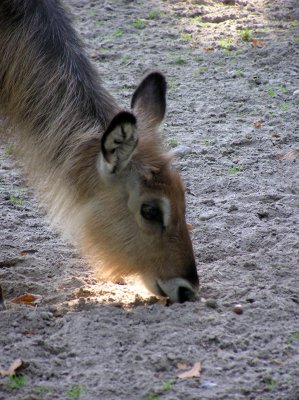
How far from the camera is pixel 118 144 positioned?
564cm

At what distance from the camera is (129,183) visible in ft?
19.2

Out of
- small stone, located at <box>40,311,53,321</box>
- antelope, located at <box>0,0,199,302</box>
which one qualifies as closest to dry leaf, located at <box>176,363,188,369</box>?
antelope, located at <box>0,0,199,302</box>

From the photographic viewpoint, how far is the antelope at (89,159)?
19.1 ft

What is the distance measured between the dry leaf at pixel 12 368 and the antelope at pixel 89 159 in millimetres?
1295

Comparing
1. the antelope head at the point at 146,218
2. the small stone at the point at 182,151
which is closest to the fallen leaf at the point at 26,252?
the antelope head at the point at 146,218

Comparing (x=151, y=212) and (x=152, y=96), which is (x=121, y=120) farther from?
(x=152, y=96)

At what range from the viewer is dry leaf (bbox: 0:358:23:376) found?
16.1ft

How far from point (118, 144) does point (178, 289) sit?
1172 millimetres

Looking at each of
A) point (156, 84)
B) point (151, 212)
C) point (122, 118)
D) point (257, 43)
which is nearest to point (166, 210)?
point (151, 212)

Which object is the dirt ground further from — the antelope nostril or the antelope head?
the antelope head

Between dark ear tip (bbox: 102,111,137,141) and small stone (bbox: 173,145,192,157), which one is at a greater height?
dark ear tip (bbox: 102,111,137,141)

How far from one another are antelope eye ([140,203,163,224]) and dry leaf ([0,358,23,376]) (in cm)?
147

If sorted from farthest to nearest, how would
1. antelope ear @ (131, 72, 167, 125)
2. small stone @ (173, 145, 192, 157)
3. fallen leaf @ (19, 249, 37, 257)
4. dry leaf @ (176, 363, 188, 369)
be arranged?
small stone @ (173, 145, 192, 157) < fallen leaf @ (19, 249, 37, 257) < antelope ear @ (131, 72, 167, 125) < dry leaf @ (176, 363, 188, 369)

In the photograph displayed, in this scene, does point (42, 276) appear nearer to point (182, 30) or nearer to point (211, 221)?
point (211, 221)
